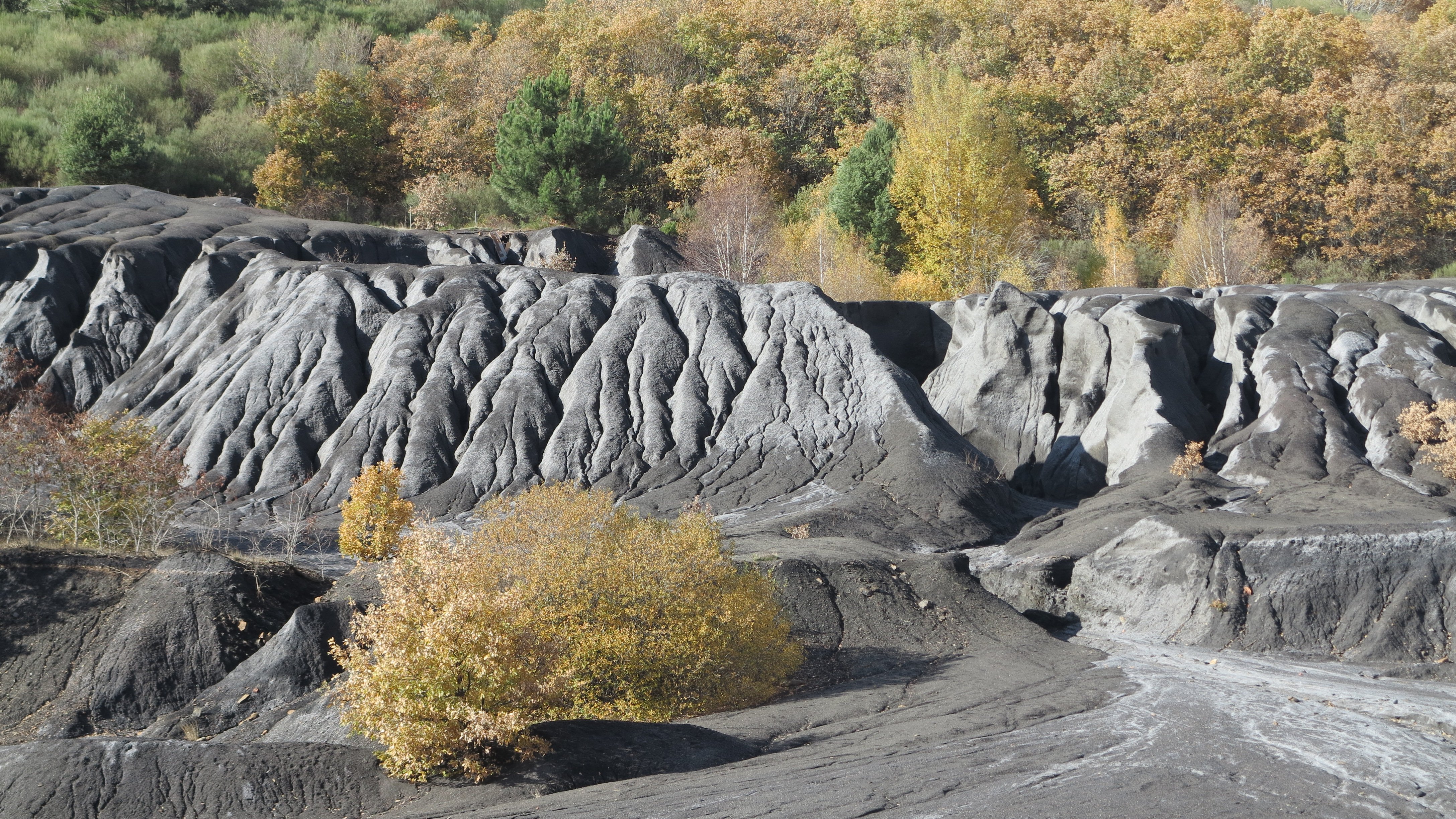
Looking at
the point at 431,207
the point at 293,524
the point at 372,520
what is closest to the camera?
the point at 372,520

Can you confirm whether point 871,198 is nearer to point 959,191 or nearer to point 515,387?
point 959,191

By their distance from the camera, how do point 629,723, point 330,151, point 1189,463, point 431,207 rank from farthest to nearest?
point 330,151
point 431,207
point 1189,463
point 629,723

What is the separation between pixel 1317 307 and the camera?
38.6 m

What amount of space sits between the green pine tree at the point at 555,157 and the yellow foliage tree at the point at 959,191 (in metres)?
15.5

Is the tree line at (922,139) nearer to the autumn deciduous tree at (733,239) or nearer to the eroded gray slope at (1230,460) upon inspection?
the autumn deciduous tree at (733,239)

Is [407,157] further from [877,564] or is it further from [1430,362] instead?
[1430,362]

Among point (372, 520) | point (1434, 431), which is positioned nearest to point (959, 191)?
point (1434, 431)

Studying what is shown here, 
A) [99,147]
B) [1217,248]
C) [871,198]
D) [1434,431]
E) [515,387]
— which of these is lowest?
[515,387]

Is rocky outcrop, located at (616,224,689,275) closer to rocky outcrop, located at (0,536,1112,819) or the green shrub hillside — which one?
the green shrub hillside

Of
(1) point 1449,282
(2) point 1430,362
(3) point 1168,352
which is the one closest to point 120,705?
(3) point 1168,352

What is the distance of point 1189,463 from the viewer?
32.4m

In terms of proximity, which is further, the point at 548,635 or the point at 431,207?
the point at 431,207

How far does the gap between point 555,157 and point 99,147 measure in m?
23.1

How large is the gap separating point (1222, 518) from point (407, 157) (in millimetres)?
51044
